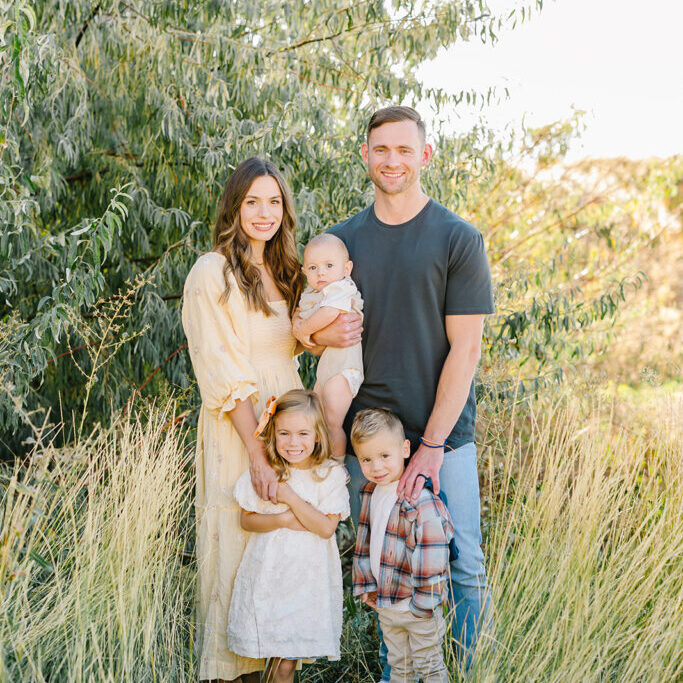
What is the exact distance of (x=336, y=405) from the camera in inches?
106

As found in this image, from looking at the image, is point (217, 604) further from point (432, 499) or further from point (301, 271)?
point (301, 271)

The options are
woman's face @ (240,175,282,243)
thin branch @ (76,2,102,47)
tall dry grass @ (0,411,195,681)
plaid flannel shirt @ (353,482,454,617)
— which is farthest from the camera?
thin branch @ (76,2,102,47)

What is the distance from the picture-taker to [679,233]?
33.4ft

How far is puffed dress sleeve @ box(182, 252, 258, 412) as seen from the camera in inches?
102

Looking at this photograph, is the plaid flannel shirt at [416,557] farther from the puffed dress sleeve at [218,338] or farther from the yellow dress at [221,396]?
the puffed dress sleeve at [218,338]

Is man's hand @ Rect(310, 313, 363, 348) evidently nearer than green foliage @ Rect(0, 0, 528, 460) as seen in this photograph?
Yes

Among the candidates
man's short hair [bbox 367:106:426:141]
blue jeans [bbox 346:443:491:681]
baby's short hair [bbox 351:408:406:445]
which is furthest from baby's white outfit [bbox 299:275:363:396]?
man's short hair [bbox 367:106:426:141]

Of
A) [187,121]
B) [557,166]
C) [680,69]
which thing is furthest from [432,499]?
[680,69]

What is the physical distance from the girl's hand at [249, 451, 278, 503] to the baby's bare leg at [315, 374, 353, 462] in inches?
10.4

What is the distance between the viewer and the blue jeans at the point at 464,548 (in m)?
2.68

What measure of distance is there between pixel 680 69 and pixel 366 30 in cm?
855

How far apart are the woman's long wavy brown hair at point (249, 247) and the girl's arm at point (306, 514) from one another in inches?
24.8

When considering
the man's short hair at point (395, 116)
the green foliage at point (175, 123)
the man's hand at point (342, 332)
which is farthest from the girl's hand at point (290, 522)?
the green foliage at point (175, 123)

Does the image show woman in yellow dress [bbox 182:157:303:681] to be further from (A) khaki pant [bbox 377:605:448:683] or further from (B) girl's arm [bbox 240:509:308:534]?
(A) khaki pant [bbox 377:605:448:683]
